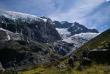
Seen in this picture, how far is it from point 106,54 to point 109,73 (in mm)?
5929

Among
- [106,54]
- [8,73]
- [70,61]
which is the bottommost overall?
[8,73]

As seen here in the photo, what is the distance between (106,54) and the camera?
15.2 meters

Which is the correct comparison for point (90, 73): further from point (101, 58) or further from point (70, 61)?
point (70, 61)

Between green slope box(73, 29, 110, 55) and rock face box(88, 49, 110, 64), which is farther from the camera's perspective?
green slope box(73, 29, 110, 55)

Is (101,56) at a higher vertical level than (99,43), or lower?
lower

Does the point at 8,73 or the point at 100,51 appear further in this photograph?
the point at 8,73

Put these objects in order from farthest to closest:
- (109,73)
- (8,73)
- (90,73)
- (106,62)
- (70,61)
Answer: (8,73) → (70,61) → (106,62) → (90,73) → (109,73)

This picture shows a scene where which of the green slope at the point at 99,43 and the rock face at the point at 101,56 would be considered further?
the green slope at the point at 99,43

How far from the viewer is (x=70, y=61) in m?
20.9

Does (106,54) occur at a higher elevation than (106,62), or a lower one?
higher

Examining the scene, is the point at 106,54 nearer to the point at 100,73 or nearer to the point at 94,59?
the point at 94,59

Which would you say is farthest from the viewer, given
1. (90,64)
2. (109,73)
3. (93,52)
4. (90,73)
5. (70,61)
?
(70,61)

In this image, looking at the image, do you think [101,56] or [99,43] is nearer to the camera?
[101,56]

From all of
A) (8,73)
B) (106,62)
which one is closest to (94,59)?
(106,62)
